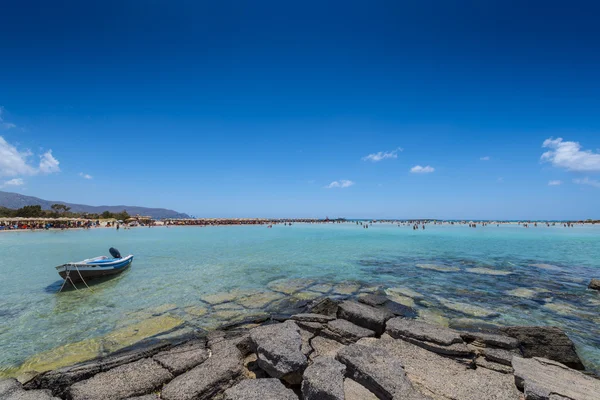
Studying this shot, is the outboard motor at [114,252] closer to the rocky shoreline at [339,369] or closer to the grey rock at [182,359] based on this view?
the rocky shoreline at [339,369]

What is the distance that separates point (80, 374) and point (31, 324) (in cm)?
579

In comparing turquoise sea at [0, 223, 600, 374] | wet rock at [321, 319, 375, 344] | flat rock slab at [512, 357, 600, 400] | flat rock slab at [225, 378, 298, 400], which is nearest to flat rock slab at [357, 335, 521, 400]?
flat rock slab at [512, 357, 600, 400]

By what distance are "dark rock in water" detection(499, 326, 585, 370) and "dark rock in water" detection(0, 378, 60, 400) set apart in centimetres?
931

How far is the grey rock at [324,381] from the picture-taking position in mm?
3847

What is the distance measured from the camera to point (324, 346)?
630cm

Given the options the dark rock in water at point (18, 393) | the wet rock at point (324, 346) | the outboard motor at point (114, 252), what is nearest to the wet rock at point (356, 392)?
the wet rock at point (324, 346)

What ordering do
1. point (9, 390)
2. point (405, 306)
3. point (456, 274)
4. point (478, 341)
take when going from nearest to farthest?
point (9, 390) → point (478, 341) → point (405, 306) → point (456, 274)

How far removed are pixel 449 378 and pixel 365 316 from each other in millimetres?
2484

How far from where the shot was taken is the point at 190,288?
42.8 ft

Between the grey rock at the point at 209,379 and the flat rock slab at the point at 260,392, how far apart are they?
703mm

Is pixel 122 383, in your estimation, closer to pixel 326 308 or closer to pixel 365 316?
pixel 365 316

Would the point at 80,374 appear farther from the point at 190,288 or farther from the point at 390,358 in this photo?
the point at 190,288

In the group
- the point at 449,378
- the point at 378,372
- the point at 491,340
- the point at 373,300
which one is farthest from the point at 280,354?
the point at 373,300

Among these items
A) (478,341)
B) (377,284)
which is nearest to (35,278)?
(377,284)
